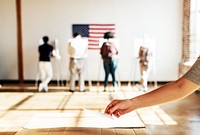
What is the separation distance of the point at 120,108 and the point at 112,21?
9274 millimetres

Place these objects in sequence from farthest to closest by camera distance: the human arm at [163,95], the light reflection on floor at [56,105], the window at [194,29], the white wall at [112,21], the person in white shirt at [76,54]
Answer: the white wall at [112,21]
the window at [194,29]
the person in white shirt at [76,54]
the light reflection on floor at [56,105]
the human arm at [163,95]

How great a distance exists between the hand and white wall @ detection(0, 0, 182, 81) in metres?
9.22

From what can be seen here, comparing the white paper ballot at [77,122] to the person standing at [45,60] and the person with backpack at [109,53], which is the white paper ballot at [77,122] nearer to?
the person with backpack at [109,53]

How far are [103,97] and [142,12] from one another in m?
3.89

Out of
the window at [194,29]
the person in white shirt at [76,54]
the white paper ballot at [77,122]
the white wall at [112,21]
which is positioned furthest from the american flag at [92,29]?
the white paper ballot at [77,122]

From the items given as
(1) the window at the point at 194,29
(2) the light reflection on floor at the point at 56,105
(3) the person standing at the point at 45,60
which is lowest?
(2) the light reflection on floor at the point at 56,105

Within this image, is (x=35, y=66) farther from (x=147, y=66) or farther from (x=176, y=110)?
(x=176, y=110)

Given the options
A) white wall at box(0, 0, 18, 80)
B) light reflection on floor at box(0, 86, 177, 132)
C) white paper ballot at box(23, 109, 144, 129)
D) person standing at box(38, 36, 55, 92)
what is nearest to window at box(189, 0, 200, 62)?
light reflection on floor at box(0, 86, 177, 132)

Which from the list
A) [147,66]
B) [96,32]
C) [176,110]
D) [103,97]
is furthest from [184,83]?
[96,32]

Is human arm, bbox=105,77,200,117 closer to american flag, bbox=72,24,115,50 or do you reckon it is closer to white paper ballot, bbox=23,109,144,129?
white paper ballot, bbox=23,109,144,129

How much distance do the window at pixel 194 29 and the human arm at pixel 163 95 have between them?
26.7ft

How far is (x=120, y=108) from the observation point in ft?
4.98

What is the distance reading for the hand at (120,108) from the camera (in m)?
1.51

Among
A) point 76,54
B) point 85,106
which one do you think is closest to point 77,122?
point 85,106
